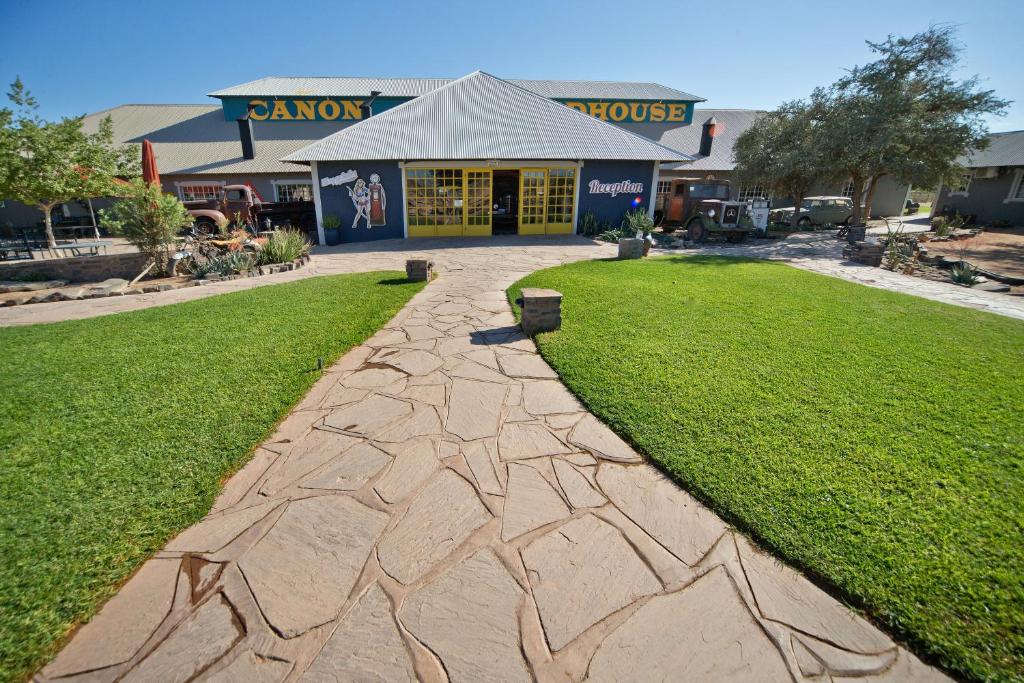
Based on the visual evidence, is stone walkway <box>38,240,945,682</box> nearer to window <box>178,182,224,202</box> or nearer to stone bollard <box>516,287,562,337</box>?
stone bollard <box>516,287,562,337</box>

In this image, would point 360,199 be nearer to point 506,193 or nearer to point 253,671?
point 506,193

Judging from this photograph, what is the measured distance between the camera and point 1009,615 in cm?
189

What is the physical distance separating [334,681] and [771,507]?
2335mm

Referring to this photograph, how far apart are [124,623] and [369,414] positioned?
1928mm

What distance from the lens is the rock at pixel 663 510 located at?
235 centimetres

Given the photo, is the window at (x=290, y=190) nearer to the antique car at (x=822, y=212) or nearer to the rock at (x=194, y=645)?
the rock at (x=194, y=645)

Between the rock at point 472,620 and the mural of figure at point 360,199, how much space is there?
14230mm

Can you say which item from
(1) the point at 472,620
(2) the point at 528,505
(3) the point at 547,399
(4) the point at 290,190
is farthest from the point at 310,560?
(4) the point at 290,190

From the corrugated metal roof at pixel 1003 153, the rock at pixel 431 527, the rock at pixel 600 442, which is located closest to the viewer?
the rock at pixel 431 527

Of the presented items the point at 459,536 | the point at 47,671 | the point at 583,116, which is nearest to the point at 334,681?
the point at 459,536

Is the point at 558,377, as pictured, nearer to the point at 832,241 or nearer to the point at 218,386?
the point at 218,386

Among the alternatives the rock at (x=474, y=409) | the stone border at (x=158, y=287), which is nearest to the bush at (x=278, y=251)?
the stone border at (x=158, y=287)

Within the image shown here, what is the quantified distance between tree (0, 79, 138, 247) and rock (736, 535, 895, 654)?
52.7ft

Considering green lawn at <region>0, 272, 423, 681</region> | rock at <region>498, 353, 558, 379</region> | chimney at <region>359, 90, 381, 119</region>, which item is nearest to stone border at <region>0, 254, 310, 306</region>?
green lawn at <region>0, 272, 423, 681</region>
